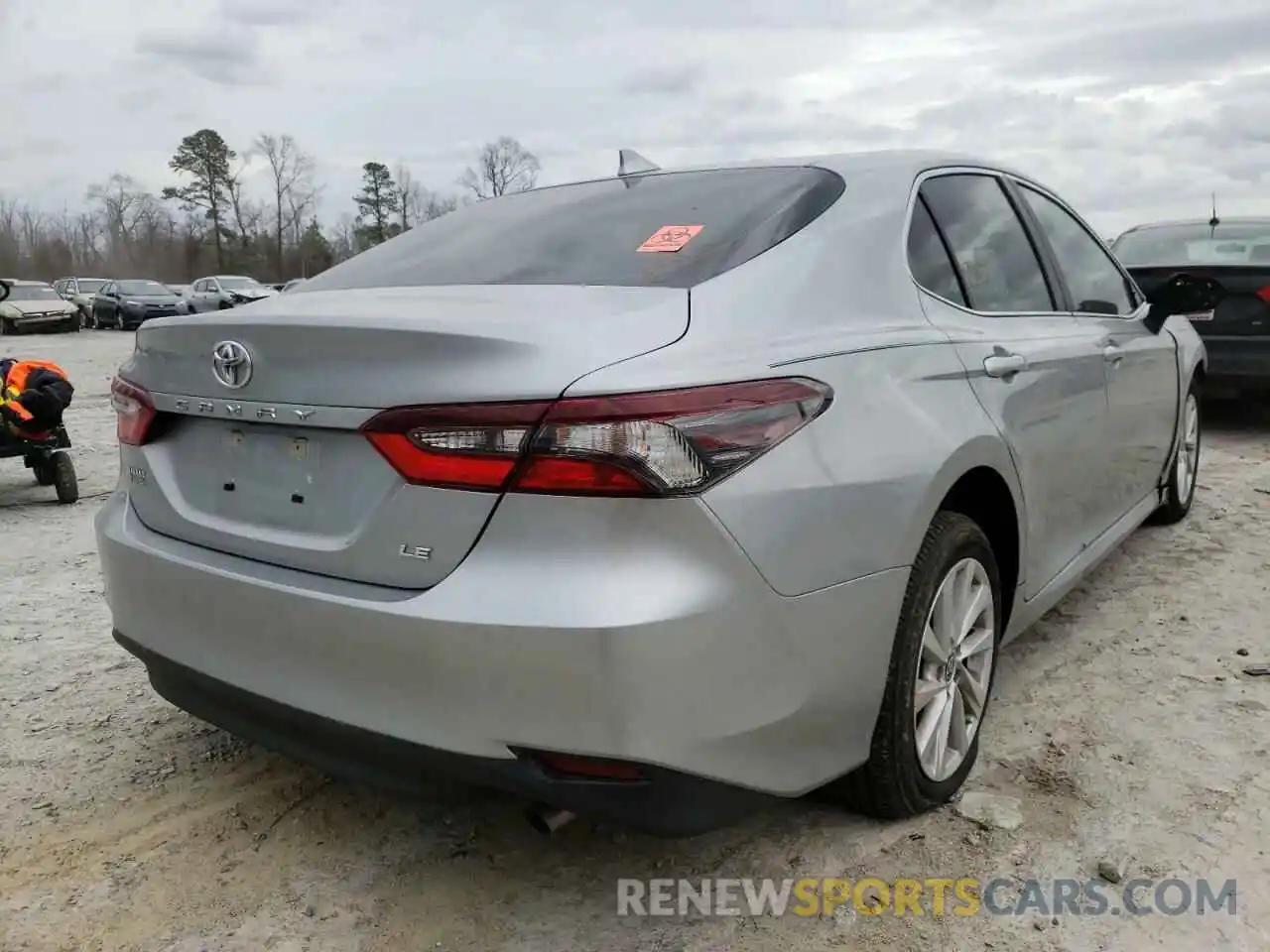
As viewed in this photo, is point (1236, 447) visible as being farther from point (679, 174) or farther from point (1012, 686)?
point (679, 174)

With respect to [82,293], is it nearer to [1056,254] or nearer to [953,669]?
[1056,254]

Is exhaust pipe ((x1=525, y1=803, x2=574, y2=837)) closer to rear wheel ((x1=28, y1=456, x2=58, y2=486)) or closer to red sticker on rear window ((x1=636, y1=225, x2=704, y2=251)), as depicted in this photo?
red sticker on rear window ((x1=636, y1=225, x2=704, y2=251))

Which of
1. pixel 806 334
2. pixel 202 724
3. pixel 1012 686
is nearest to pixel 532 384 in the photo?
pixel 806 334

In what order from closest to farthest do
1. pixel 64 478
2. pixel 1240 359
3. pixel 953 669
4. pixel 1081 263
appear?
1. pixel 953 669
2. pixel 1081 263
3. pixel 64 478
4. pixel 1240 359

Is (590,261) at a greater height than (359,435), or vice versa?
(590,261)

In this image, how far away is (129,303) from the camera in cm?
3014

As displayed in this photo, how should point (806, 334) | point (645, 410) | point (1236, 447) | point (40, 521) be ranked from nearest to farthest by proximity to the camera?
point (645, 410), point (806, 334), point (40, 521), point (1236, 447)

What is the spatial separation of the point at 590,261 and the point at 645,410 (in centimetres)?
72

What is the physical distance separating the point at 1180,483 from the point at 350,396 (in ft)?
14.0

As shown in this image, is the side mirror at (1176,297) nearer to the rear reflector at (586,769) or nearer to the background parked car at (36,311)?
the rear reflector at (586,769)

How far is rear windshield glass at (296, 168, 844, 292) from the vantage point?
2.19 m

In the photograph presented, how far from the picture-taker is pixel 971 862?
2256 millimetres

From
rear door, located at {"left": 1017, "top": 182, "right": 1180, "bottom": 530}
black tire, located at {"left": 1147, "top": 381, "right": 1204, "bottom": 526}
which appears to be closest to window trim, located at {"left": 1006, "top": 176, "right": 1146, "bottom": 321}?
rear door, located at {"left": 1017, "top": 182, "right": 1180, "bottom": 530}

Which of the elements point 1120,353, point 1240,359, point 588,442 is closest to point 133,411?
point 588,442
